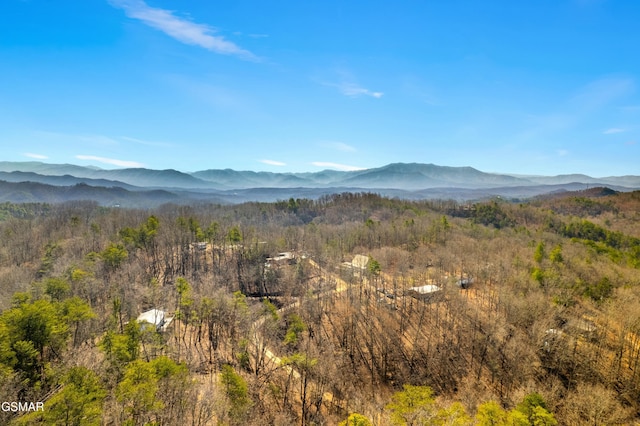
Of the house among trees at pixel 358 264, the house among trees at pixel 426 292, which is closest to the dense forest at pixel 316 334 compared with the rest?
the house among trees at pixel 426 292

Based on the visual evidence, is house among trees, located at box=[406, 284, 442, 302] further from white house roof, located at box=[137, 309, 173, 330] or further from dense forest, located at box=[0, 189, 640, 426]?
white house roof, located at box=[137, 309, 173, 330]

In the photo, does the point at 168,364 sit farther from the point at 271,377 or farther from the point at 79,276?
the point at 79,276

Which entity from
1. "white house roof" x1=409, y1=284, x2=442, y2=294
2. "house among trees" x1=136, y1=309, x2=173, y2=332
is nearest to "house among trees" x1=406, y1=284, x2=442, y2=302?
"white house roof" x1=409, y1=284, x2=442, y2=294

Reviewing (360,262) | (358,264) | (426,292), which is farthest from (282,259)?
(426,292)

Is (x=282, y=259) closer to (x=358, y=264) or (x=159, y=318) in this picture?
(x=358, y=264)

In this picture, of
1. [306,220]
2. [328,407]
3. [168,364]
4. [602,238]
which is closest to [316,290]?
[328,407]

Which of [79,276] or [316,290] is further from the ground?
[79,276]
